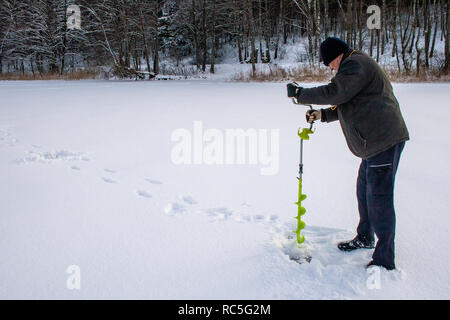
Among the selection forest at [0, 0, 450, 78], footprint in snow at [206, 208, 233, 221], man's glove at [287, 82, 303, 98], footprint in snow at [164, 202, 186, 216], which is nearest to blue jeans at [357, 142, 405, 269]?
man's glove at [287, 82, 303, 98]

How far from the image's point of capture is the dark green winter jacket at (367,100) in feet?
6.02

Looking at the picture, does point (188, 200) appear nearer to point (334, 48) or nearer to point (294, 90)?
point (294, 90)

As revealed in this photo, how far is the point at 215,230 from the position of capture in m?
2.57

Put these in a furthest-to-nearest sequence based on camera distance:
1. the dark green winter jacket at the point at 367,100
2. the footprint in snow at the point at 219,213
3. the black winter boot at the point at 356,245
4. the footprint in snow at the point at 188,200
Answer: the footprint in snow at the point at 188,200 → the footprint in snow at the point at 219,213 → the black winter boot at the point at 356,245 → the dark green winter jacket at the point at 367,100

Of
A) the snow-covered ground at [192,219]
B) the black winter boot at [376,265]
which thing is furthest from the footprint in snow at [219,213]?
the black winter boot at [376,265]

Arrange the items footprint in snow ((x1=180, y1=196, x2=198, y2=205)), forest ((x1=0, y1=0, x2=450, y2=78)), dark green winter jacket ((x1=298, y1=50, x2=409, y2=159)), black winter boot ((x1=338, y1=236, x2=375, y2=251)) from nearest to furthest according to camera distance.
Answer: dark green winter jacket ((x1=298, y1=50, x2=409, y2=159)) < black winter boot ((x1=338, y1=236, x2=375, y2=251)) < footprint in snow ((x1=180, y1=196, x2=198, y2=205)) < forest ((x1=0, y1=0, x2=450, y2=78))

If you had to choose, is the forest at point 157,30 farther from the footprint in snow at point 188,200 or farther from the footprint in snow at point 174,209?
the footprint in snow at point 174,209

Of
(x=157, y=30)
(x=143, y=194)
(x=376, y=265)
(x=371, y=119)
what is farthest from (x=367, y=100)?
(x=157, y=30)

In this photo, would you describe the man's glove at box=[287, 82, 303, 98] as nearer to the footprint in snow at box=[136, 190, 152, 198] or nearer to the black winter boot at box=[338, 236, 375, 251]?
the black winter boot at box=[338, 236, 375, 251]

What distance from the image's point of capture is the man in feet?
6.07

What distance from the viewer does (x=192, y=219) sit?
2.75 m

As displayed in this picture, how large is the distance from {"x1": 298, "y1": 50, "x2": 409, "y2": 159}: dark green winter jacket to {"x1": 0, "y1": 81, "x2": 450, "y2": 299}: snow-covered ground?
814 mm

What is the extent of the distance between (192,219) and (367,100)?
1.63 meters

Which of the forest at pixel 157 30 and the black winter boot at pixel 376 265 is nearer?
the black winter boot at pixel 376 265
